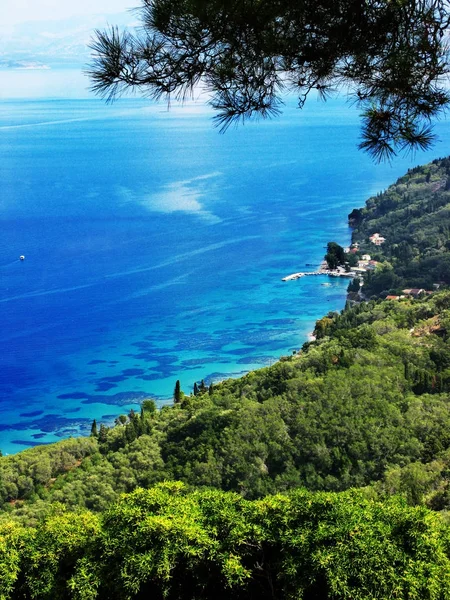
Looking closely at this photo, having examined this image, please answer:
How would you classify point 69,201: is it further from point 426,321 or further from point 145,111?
point 145,111

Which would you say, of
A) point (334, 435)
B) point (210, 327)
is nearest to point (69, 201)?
point (210, 327)

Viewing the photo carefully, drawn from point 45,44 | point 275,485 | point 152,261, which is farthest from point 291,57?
point 45,44

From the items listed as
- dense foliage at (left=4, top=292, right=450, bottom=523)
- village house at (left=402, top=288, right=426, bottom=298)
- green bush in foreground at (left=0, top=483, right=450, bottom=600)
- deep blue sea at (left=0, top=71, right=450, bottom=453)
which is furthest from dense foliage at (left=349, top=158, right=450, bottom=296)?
green bush in foreground at (left=0, top=483, right=450, bottom=600)

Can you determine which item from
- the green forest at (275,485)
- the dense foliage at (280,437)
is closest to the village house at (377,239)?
the green forest at (275,485)

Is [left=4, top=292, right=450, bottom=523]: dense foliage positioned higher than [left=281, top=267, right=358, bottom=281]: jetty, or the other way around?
[left=281, top=267, right=358, bottom=281]: jetty

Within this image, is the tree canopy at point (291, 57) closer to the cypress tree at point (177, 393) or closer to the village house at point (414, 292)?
the cypress tree at point (177, 393)

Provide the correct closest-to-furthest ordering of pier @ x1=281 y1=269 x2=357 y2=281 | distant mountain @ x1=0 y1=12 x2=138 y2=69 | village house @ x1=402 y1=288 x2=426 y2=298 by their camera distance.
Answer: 1. village house @ x1=402 y1=288 x2=426 y2=298
2. pier @ x1=281 y1=269 x2=357 y2=281
3. distant mountain @ x1=0 y1=12 x2=138 y2=69

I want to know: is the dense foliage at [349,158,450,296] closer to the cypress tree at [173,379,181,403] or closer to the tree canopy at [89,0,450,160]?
the cypress tree at [173,379,181,403]
